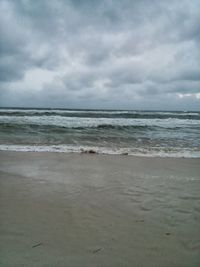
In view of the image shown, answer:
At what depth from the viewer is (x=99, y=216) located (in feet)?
10.1

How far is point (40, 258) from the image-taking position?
6.96 ft

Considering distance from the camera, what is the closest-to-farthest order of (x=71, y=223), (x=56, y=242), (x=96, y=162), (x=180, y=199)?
(x=56, y=242) → (x=71, y=223) → (x=180, y=199) → (x=96, y=162)

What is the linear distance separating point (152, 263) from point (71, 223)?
1.04 m

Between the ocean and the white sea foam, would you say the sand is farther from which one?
the white sea foam

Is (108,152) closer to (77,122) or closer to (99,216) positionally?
(99,216)

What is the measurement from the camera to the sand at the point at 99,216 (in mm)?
2199

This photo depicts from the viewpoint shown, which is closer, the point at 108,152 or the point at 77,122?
the point at 108,152

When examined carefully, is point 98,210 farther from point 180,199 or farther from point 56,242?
point 180,199

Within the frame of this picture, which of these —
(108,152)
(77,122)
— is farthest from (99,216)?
(77,122)

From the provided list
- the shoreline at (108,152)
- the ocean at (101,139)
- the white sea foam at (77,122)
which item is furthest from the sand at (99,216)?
the white sea foam at (77,122)

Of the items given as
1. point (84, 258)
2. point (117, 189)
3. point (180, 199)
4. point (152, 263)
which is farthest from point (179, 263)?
point (117, 189)

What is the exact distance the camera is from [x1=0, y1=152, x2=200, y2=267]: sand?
2199 mm

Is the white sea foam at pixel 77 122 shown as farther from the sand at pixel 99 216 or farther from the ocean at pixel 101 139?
the sand at pixel 99 216

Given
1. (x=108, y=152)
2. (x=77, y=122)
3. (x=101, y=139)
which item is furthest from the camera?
(x=77, y=122)
